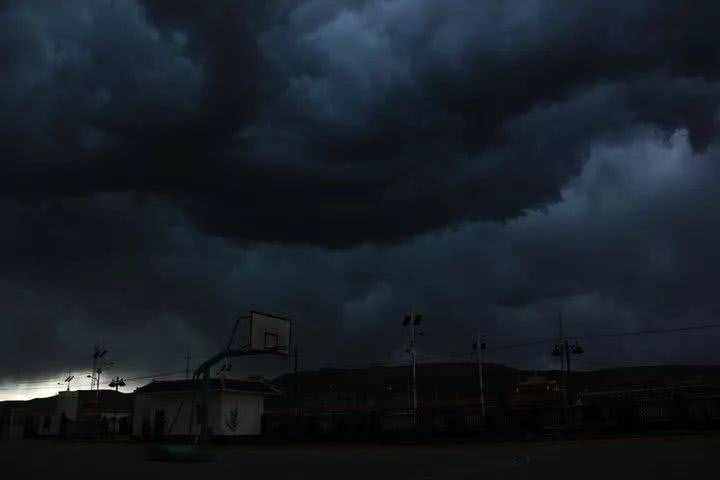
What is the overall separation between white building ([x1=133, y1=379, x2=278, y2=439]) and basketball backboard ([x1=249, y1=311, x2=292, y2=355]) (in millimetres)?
12963

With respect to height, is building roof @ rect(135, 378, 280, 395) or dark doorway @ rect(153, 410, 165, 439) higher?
building roof @ rect(135, 378, 280, 395)

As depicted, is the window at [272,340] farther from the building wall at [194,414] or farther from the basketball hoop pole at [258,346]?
the building wall at [194,414]

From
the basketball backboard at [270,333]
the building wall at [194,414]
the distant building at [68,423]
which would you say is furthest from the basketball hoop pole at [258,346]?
the distant building at [68,423]

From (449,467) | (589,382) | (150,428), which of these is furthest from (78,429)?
(589,382)

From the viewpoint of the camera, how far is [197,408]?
5034 cm

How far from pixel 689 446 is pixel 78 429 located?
63777mm

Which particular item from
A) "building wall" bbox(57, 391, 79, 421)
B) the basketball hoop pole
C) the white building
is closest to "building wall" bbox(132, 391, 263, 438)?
the white building

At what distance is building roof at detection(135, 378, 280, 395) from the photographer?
2122 inches

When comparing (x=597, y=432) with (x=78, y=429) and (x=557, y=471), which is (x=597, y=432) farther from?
(x=78, y=429)

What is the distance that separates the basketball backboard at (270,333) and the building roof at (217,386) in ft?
43.3

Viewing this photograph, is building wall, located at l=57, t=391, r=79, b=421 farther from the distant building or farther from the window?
the window

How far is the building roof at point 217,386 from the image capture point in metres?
53.9

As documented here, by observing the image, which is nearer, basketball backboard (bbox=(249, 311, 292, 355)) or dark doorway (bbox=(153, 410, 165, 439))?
basketball backboard (bbox=(249, 311, 292, 355))

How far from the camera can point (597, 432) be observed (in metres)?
39.6
